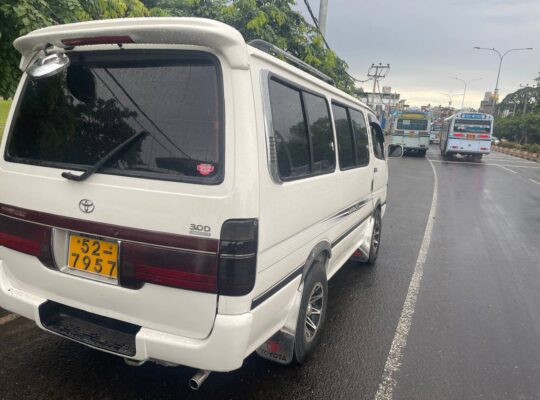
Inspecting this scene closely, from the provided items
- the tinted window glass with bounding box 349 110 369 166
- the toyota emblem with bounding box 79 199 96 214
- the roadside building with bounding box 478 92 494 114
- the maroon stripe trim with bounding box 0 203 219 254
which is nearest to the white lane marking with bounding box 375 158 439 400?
the tinted window glass with bounding box 349 110 369 166

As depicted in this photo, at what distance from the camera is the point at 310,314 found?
10.0ft

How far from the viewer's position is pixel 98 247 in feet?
6.93

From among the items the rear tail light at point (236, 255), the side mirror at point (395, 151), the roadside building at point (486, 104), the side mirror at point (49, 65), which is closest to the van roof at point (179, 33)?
the side mirror at point (49, 65)

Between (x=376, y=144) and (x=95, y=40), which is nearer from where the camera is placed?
(x=95, y=40)

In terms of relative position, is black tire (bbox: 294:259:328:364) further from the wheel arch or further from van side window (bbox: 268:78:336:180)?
van side window (bbox: 268:78:336:180)

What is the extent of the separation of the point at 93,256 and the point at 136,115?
0.79 meters

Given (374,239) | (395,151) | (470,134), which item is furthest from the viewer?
(470,134)

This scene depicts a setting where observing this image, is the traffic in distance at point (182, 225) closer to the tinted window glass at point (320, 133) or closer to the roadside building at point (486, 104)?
the tinted window glass at point (320, 133)

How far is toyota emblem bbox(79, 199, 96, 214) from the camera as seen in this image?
2086 millimetres

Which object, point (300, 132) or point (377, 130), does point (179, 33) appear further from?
point (377, 130)

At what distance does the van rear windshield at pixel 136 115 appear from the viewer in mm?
1962

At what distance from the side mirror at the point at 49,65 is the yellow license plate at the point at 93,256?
2.86ft

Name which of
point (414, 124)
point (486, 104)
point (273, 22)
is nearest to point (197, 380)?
point (273, 22)

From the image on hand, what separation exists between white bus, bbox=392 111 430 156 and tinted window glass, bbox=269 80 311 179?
26319 millimetres
